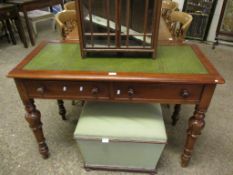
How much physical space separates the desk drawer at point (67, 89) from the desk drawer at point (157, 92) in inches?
3.1

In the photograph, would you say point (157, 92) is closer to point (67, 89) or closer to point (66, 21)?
point (67, 89)

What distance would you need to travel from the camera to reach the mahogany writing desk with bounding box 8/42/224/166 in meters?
0.95

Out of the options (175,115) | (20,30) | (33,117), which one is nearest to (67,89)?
(33,117)

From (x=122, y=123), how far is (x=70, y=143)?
60 centimetres

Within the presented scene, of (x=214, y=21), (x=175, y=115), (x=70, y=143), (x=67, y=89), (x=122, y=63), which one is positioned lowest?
(x=70, y=143)

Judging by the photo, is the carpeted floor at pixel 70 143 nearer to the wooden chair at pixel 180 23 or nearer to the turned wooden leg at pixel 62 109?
the turned wooden leg at pixel 62 109

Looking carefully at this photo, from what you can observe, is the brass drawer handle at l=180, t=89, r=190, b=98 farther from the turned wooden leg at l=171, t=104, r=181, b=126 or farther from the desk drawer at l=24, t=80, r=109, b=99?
the turned wooden leg at l=171, t=104, r=181, b=126

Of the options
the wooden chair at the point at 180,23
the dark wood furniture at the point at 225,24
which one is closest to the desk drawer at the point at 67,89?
the wooden chair at the point at 180,23

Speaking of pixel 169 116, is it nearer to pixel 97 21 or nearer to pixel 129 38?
pixel 129 38

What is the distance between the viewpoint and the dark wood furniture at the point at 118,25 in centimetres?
98

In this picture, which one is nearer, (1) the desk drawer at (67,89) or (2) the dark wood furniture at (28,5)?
(1) the desk drawer at (67,89)

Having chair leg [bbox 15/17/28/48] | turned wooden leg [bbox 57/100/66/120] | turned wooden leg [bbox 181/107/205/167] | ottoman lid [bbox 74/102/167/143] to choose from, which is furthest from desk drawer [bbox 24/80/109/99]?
chair leg [bbox 15/17/28/48]

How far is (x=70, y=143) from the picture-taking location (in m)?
1.54

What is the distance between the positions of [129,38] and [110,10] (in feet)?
0.57
